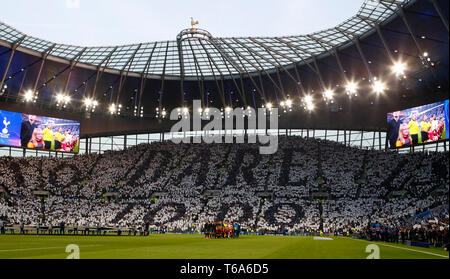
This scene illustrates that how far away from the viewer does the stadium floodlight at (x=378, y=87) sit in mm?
50753

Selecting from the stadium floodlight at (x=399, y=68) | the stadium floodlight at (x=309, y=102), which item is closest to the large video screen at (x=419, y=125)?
the stadium floodlight at (x=399, y=68)

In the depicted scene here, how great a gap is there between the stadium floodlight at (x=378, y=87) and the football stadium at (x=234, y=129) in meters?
0.15

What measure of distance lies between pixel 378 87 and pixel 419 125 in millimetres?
7456

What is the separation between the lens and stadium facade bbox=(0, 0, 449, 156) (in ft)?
154

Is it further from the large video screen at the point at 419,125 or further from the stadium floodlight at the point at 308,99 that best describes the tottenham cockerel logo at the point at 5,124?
the large video screen at the point at 419,125

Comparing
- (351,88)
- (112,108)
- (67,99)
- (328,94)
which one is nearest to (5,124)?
(67,99)

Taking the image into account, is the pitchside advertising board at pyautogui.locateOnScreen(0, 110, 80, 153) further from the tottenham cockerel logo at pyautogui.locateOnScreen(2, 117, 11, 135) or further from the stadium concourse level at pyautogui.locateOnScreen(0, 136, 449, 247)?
the stadium concourse level at pyautogui.locateOnScreen(0, 136, 449, 247)

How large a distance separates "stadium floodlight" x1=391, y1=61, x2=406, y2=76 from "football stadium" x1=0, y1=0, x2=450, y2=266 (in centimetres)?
25

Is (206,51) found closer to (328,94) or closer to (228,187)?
(328,94)

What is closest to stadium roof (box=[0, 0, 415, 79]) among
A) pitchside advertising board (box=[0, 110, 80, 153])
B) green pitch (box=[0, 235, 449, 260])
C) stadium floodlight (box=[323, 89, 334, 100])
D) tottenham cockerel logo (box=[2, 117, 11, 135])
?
stadium floodlight (box=[323, 89, 334, 100])

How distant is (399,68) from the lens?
47.6m

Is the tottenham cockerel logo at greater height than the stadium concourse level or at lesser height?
greater
